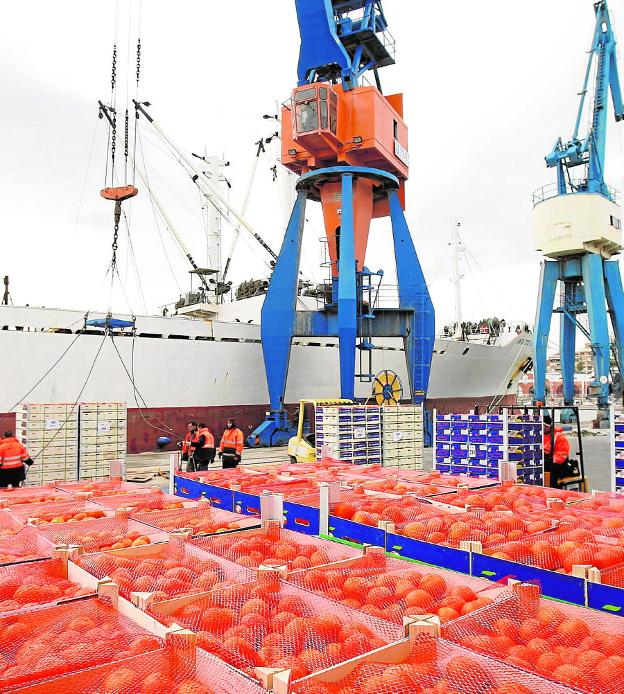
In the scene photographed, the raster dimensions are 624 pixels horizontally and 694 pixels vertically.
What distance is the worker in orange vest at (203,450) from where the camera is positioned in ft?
43.4

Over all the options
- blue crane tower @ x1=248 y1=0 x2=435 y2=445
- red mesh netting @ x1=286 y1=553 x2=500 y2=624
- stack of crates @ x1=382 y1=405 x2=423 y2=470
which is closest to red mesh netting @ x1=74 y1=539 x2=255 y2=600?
red mesh netting @ x1=286 y1=553 x2=500 y2=624

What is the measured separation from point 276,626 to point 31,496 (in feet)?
18.8

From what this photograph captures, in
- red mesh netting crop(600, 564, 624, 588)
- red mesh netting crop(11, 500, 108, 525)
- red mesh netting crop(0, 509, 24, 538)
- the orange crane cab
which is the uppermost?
the orange crane cab

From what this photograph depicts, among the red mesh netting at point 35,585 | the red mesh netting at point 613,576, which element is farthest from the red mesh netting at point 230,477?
→ the red mesh netting at point 613,576

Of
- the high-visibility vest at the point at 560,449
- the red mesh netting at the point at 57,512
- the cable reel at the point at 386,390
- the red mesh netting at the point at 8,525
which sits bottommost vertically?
the red mesh netting at the point at 8,525

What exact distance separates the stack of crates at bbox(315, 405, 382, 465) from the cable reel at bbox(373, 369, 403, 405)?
21.9 ft

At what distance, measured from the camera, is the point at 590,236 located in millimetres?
30609

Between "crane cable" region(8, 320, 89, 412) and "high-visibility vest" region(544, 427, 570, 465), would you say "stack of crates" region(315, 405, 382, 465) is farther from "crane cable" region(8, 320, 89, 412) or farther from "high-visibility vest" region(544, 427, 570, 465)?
"crane cable" region(8, 320, 89, 412)

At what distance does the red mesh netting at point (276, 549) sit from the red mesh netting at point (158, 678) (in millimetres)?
1768

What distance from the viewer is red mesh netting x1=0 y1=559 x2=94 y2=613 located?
160 inches

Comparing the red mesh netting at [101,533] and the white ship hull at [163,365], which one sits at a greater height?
the white ship hull at [163,365]

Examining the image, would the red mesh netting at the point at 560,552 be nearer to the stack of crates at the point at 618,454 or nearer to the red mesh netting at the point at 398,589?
the red mesh netting at the point at 398,589

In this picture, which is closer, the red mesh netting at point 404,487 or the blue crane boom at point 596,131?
the red mesh netting at point 404,487

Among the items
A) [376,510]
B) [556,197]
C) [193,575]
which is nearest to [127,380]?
[376,510]
